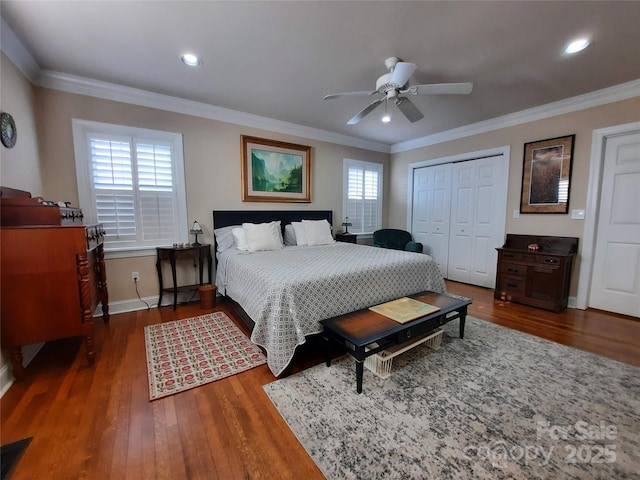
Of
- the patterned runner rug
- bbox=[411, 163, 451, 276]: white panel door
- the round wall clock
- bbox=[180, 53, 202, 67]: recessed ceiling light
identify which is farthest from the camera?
bbox=[411, 163, 451, 276]: white panel door

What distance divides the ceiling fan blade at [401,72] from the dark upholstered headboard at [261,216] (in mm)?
2555

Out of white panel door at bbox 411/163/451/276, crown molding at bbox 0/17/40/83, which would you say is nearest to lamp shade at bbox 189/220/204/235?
crown molding at bbox 0/17/40/83

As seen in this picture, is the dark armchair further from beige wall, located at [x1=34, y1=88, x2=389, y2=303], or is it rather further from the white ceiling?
the white ceiling

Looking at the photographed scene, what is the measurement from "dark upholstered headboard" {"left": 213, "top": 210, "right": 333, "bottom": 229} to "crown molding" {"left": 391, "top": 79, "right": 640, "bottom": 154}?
102 inches

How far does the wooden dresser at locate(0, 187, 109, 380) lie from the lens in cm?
176

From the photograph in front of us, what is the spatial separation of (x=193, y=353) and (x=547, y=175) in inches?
192

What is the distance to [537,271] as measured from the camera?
11.1ft

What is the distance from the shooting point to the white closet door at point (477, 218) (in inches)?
161

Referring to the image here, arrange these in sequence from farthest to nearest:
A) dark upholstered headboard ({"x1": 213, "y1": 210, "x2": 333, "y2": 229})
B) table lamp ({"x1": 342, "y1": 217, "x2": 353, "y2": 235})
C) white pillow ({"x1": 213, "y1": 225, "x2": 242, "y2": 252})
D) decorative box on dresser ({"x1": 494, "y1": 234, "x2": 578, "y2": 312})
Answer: table lamp ({"x1": 342, "y1": 217, "x2": 353, "y2": 235}), dark upholstered headboard ({"x1": 213, "y1": 210, "x2": 333, "y2": 229}), white pillow ({"x1": 213, "y1": 225, "x2": 242, "y2": 252}), decorative box on dresser ({"x1": 494, "y1": 234, "x2": 578, "y2": 312})

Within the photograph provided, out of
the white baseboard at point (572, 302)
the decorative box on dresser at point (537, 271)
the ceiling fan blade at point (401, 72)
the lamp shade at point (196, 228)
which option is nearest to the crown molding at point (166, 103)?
the lamp shade at point (196, 228)

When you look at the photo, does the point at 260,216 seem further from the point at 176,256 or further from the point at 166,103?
the point at 166,103

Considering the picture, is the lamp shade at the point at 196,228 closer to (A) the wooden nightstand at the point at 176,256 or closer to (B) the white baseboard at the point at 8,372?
(A) the wooden nightstand at the point at 176,256

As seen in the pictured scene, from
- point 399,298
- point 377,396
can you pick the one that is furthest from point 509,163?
point 377,396

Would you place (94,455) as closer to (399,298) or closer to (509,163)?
(399,298)
